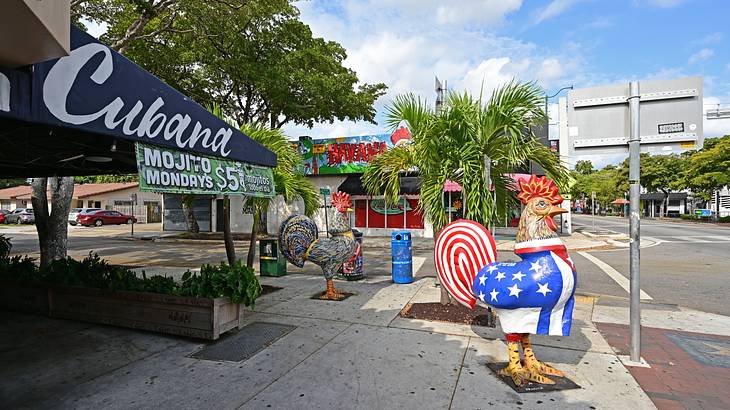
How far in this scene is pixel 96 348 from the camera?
477cm

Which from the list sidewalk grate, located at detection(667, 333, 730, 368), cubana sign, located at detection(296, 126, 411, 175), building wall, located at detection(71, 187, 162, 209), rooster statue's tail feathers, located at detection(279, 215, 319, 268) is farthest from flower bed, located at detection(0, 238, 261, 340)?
building wall, located at detection(71, 187, 162, 209)

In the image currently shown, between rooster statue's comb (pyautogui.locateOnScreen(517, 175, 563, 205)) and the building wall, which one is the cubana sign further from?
the building wall

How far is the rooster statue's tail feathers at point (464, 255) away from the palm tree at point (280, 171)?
4.80 metres

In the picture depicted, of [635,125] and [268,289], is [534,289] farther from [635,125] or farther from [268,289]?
[268,289]

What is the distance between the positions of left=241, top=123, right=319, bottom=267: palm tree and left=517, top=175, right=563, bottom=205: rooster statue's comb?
531 centimetres

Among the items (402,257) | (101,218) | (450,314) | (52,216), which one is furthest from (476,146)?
(101,218)

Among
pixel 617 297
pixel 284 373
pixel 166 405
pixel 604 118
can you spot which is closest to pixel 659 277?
pixel 617 297

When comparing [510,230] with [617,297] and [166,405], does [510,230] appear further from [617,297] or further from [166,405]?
[166,405]

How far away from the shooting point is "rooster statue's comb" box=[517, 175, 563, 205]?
3699 millimetres

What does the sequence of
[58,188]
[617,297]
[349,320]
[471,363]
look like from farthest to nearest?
[58,188] < [617,297] < [349,320] < [471,363]

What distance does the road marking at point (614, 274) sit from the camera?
334 inches

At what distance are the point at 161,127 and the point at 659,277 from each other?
12279 millimetres

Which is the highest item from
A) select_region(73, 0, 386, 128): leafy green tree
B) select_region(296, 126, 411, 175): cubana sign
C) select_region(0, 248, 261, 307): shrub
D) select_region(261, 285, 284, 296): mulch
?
select_region(73, 0, 386, 128): leafy green tree

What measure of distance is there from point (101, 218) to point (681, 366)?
39.7 meters
